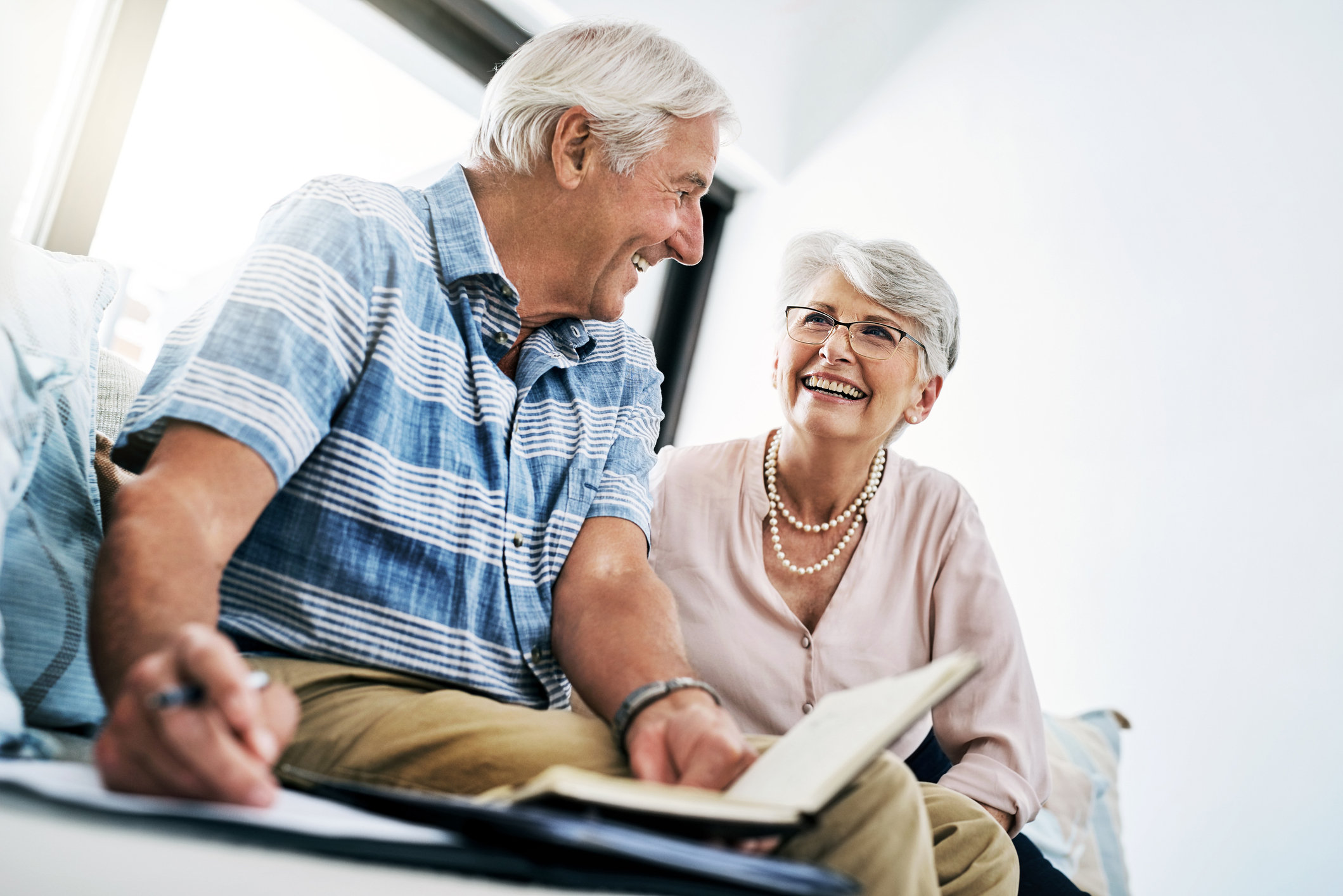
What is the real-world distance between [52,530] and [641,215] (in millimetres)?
733

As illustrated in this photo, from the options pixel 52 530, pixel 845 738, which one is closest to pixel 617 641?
pixel 845 738

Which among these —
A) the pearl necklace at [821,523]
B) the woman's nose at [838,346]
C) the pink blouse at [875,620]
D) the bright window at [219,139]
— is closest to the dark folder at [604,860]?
the pink blouse at [875,620]

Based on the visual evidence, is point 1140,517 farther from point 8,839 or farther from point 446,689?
point 8,839

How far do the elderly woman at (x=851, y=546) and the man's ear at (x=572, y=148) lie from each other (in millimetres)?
593

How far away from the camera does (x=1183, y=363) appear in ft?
6.96

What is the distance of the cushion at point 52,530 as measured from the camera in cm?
78

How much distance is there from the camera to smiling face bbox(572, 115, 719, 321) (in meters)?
1.18

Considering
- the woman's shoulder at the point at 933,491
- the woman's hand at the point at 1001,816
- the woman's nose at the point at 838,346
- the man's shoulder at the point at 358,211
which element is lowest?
the woman's hand at the point at 1001,816

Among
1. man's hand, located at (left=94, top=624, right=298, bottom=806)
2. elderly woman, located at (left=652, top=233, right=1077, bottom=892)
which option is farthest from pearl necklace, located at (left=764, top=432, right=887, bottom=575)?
man's hand, located at (left=94, top=624, right=298, bottom=806)

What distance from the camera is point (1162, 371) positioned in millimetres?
2141

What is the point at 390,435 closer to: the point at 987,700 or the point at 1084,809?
the point at 987,700

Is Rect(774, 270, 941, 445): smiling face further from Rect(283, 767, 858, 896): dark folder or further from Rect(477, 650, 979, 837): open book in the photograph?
Rect(283, 767, 858, 896): dark folder

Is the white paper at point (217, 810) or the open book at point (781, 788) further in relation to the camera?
the open book at point (781, 788)

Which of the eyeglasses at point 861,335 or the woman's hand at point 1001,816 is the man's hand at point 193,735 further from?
the eyeglasses at point 861,335
